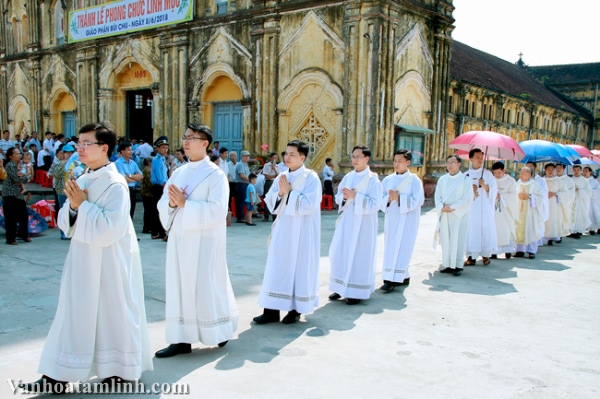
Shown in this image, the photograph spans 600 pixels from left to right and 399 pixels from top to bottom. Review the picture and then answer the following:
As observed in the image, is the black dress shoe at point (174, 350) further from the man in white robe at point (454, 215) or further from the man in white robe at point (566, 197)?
the man in white robe at point (566, 197)

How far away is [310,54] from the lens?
15531 millimetres

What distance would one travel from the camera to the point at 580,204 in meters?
13.2

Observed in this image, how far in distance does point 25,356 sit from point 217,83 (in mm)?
14721

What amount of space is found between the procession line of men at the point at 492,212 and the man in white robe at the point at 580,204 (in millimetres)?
1081

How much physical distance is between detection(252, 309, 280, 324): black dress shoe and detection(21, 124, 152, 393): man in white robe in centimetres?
177

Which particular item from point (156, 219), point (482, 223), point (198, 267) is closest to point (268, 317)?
point (198, 267)

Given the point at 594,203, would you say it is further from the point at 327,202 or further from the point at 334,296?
the point at 334,296

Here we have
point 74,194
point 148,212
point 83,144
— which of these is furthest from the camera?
point 148,212

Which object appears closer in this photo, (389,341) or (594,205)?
(389,341)

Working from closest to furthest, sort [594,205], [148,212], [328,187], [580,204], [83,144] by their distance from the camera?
[83,144] < [148,212] < [580,204] < [594,205] < [328,187]

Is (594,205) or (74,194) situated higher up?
(74,194)

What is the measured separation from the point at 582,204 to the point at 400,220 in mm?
8393

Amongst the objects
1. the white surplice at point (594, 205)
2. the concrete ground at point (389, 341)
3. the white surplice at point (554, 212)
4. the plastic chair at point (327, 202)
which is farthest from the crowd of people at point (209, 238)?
the plastic chair at point (327, 202)

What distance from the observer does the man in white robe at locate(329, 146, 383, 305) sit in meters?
6.10
